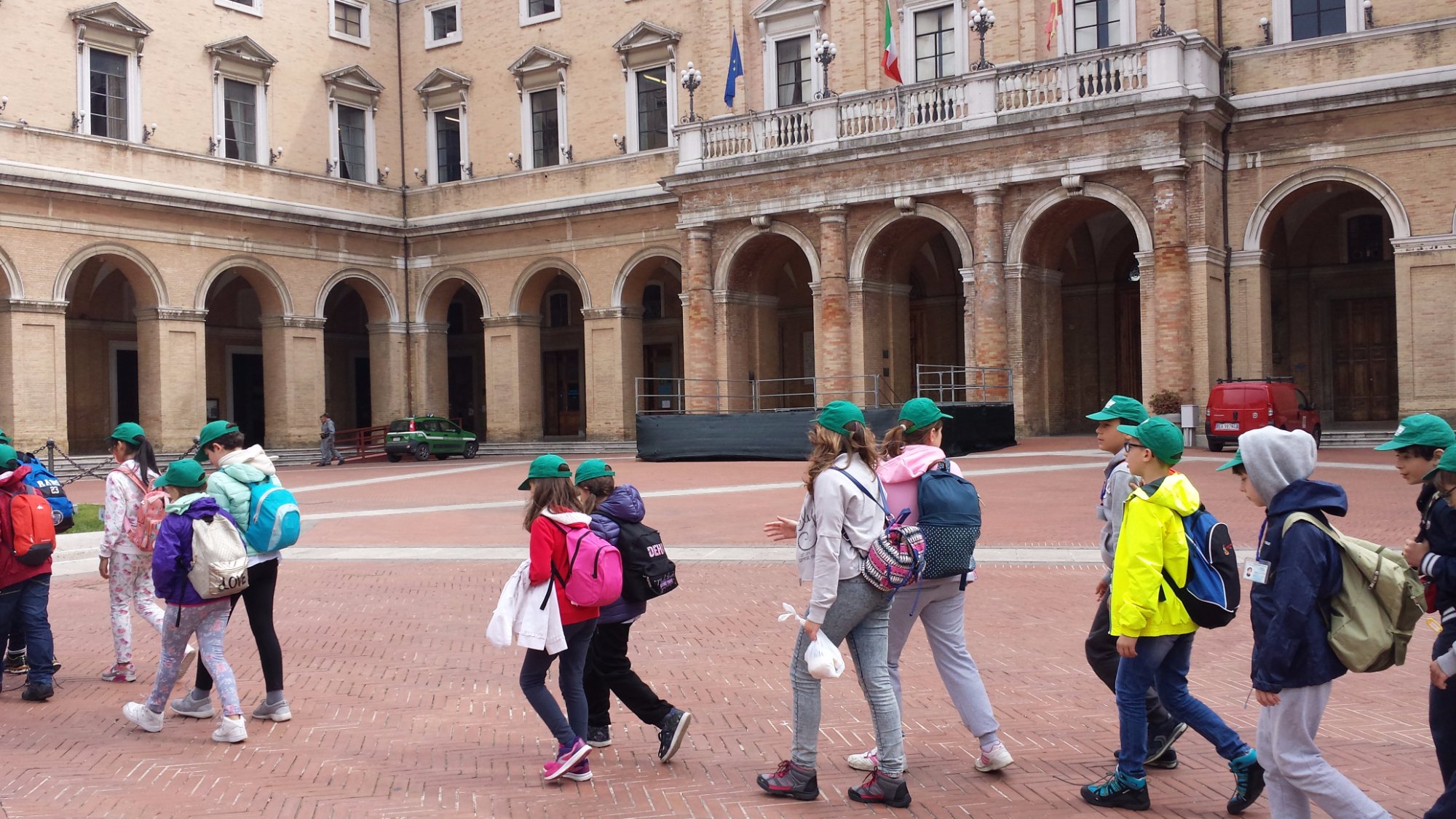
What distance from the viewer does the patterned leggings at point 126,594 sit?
8.61 metres

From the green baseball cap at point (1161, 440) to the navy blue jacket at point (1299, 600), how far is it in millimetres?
816

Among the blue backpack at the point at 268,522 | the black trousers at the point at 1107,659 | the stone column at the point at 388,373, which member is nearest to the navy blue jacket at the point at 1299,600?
the black trousers at the point at 1107,659

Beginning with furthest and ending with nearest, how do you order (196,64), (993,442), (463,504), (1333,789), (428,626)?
1. (196,64)
2. (993,442)
3. (463,504)
4. (428,626)
5. (1333,789)

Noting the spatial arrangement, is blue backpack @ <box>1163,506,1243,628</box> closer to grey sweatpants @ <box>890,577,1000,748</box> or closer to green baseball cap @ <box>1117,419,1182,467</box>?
green baseball cap @ <box>1117,419,1182,467</box>

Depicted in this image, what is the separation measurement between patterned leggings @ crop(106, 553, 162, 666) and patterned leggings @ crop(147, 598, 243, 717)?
4.40ft

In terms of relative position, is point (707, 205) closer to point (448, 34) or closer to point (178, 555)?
point (448, 34)

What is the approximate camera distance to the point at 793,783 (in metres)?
5.90

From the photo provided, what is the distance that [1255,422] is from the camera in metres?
23.4

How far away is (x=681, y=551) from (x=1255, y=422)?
13642 mm

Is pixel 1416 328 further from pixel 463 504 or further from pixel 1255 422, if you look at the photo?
pixel 463 504

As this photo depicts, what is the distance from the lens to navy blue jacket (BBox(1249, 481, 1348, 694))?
4594mm

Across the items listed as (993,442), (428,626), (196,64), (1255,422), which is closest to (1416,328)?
(1255,422)

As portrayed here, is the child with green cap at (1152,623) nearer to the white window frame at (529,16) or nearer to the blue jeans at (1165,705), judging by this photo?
the blue jeans at (1165,705)

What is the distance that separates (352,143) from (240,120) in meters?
3.96
